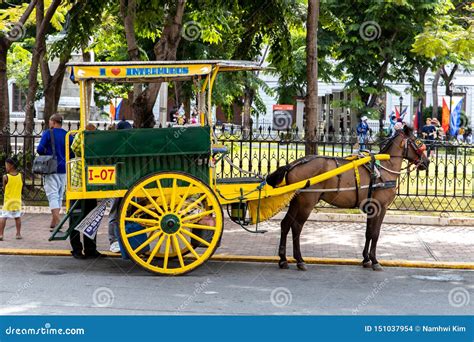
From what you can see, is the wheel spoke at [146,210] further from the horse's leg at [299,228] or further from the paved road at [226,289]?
the horse's leg at [299,228]

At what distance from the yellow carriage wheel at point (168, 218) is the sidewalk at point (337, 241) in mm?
1743

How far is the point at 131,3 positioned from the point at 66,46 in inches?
88.3

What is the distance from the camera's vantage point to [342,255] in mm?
11383

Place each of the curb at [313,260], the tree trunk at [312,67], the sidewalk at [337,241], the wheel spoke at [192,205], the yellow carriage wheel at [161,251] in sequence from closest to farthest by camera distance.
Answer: the wheel spoke at [192,205] → the yellow carriage wheel at [161,251] → the curb at [313,260] → the sidewalk at [337,241] → the tree trunk at [312,67]

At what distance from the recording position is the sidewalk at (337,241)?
11523 mm

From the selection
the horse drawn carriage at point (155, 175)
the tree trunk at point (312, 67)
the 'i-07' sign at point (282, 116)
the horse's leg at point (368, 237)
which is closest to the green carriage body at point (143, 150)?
the horse drawn carriage at point (155, 175)

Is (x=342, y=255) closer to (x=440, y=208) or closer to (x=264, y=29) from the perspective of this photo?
(x=440, y=208)

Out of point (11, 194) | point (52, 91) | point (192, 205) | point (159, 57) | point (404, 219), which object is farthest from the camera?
point (52, 91)

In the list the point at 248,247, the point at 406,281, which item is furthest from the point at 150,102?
the point at 406,281

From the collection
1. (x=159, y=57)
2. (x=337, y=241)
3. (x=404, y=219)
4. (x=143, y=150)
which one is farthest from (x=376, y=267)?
(x=159, y=57)

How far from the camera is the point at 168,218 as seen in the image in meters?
9.54

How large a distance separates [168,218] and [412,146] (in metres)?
3.46

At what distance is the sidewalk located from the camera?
37.8 ft

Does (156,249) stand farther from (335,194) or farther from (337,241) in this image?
A: (337,241)
